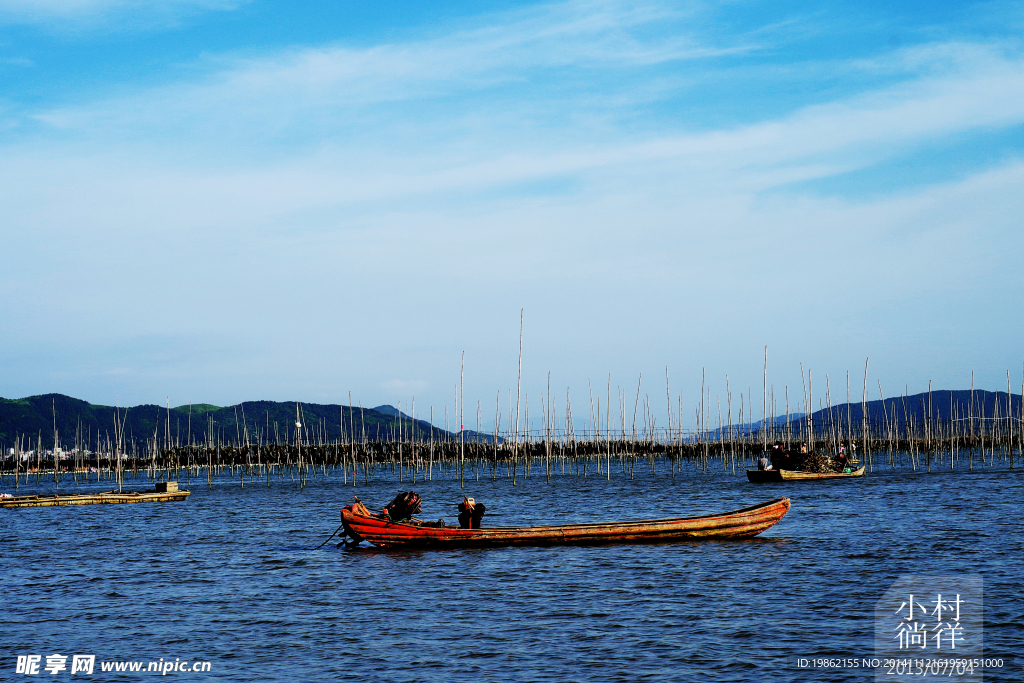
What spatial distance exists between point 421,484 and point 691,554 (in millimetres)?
54161

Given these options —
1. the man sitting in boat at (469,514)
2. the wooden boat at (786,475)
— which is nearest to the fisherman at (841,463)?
the wooden boat at (786,475)

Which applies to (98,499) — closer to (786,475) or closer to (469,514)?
(469,514)

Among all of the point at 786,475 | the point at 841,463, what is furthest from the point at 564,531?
the point at 841,463

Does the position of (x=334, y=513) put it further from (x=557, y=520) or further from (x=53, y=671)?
(x=53, y=671)

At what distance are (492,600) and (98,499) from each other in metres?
44.3

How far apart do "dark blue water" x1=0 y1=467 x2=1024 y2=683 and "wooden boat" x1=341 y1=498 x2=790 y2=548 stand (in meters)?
0.47

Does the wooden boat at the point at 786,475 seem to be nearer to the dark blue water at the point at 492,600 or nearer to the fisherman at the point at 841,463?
the fisherman at the point at 841,463

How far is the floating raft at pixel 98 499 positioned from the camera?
56562 millimetres

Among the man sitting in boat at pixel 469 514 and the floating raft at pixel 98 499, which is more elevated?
the man sitting in boat at pixel 469 514

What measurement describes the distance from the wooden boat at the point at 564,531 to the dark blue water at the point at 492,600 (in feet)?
1.55

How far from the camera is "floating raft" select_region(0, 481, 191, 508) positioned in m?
56.6

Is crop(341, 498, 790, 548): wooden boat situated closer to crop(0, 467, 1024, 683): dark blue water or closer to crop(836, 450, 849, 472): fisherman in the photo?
crop(0, 467, 1024, 683): dark blue water

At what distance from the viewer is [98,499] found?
5853 cm

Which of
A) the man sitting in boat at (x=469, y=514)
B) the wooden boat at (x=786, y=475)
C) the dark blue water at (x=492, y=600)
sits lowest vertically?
the wooden boat at (x=786, y=475)
